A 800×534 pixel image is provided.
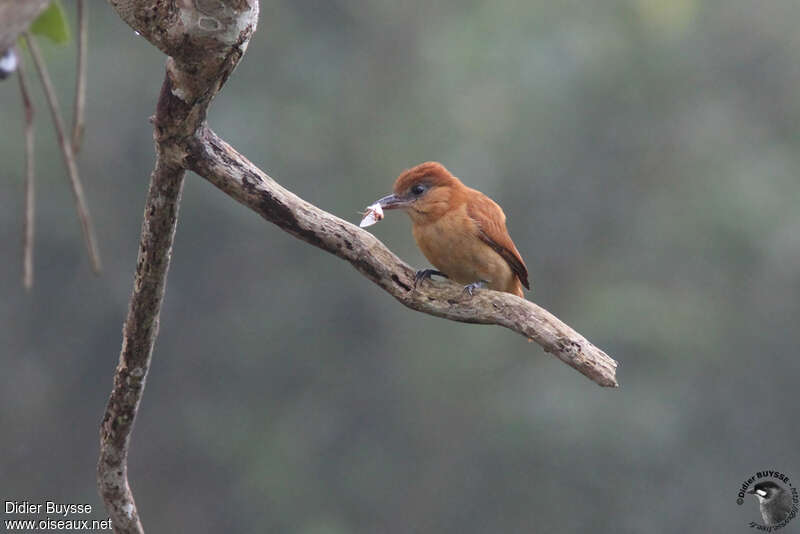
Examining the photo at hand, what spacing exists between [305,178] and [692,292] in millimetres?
5069

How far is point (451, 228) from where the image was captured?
165 inches

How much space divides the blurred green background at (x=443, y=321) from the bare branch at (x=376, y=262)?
9860 millimetres

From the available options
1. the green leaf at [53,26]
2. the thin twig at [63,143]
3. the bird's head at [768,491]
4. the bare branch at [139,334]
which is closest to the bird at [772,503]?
the bird's head at [768,491]

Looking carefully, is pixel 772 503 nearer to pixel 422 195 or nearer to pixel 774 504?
pixel 774 504

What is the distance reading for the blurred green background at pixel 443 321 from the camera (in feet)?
43.4

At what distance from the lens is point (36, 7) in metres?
1.43

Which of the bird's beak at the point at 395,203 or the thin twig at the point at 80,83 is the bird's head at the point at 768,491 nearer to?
the bird's beak at the point at 395,203

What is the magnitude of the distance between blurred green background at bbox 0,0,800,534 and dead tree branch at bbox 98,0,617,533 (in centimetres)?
990

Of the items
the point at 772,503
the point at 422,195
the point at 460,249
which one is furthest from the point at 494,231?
the point at 772,503

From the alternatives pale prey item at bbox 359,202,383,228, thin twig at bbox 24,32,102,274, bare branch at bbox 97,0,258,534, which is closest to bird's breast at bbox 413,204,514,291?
pale prey item at bbox 359,202,383,228

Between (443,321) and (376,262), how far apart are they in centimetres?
1124

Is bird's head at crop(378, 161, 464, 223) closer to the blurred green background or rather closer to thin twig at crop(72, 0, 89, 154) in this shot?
thin twig at crop(72, 0, 89, 154)

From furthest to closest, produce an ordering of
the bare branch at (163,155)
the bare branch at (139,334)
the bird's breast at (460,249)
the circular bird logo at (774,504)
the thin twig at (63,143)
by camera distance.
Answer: the bird's breast at (460,249), the circular bird logo at (774,504), the bare branch at (139,334), the bare branch at (163,155), the thin twig at (63,143)

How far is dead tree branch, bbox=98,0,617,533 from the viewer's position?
2465 millimetres
